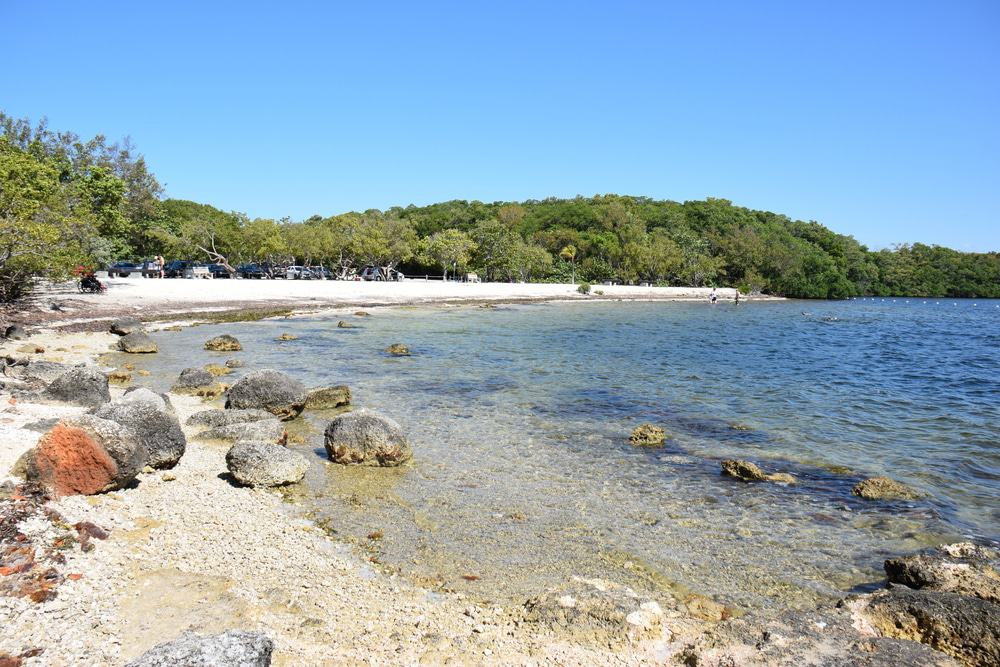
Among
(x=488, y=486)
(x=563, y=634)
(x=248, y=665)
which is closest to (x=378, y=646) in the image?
(x=248, y=665)

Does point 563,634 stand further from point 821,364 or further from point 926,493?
point 821,364

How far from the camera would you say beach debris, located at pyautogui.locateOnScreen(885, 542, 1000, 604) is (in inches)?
256

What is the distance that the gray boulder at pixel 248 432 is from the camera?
1162cm

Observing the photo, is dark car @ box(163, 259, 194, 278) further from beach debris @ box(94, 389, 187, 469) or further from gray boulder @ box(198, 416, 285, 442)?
beach debris @ box(94, 389, 187, 469)

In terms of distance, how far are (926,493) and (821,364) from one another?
19.8 m

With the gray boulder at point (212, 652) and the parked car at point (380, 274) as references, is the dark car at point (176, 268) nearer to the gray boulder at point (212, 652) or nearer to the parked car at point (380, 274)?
the parked car at point (380, 274)

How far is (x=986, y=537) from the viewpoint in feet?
28.6

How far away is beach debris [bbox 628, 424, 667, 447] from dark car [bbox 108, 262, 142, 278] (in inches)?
2308

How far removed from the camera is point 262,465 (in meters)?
9.48

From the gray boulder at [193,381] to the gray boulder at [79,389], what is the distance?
305cm

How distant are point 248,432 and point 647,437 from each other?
8267 mm

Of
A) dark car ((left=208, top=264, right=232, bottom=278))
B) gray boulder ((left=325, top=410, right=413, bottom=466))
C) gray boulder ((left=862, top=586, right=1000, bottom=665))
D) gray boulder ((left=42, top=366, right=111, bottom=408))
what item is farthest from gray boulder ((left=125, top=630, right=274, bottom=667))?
dark car ((left=208, top=264, right=232, bottom=278))

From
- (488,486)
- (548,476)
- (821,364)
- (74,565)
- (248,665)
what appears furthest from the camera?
(821,364)

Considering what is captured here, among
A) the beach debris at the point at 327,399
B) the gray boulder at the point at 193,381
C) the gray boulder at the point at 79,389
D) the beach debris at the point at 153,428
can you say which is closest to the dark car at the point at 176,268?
the gray boulder at the point at 193,381
